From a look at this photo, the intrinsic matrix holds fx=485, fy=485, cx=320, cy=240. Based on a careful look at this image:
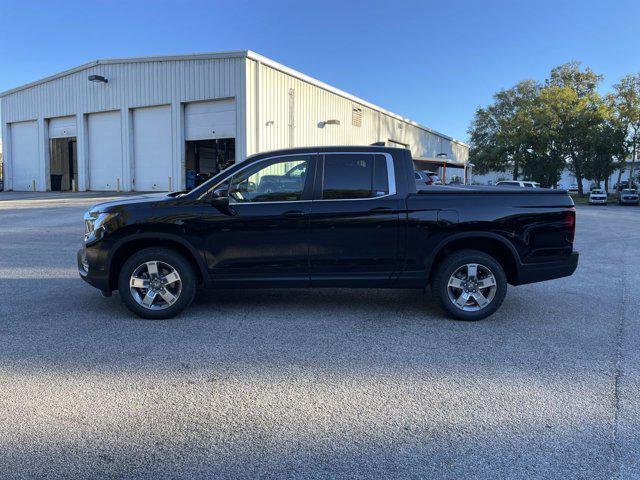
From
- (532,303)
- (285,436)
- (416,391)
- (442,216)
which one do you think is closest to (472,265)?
(442,216)

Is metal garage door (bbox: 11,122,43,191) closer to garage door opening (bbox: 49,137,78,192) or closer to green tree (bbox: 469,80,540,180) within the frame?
garage door opening (bbox: 49,137,78,192)

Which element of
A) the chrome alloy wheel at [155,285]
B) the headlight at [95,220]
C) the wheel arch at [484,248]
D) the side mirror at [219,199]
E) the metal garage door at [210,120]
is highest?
the metal garage door at [210,120]

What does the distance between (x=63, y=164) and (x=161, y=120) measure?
A: 10.3 meters

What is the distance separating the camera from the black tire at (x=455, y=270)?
5293mm

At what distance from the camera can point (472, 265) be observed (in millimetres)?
5320

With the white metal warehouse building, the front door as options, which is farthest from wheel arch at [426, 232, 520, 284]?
the white metal warehouse building

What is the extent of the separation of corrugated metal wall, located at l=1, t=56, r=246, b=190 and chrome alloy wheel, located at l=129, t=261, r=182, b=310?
19.3m

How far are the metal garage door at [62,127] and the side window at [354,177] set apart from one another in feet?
101

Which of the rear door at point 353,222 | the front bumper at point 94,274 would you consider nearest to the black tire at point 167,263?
the front bumper at point 94,274

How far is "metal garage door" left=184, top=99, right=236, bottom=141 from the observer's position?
24984 millimetres

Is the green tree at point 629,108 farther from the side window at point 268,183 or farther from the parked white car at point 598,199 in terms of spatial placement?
the side window at point 268,183

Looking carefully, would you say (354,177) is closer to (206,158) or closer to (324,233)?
(324,233)

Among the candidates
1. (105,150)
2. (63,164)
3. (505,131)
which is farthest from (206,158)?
(505,131)

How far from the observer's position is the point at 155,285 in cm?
532
